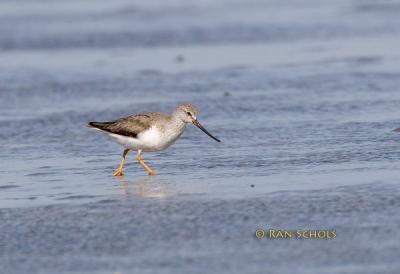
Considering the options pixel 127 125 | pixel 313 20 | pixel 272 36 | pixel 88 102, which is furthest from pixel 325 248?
pixel 313 20

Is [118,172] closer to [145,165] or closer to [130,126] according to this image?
[145,165]

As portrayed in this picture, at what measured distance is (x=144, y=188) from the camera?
10258 millimetres

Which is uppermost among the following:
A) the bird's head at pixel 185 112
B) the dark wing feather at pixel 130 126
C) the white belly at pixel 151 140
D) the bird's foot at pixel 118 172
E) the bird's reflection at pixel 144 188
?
the bird's head at pixel 185 112

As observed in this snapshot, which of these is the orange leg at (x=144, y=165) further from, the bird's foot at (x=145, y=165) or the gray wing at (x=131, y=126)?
the gray wing at (x=131, y=126)

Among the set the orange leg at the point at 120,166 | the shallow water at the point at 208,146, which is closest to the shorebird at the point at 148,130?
the orange leg at the point at 120,166

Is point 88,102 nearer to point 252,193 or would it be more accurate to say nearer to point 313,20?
point 252,193

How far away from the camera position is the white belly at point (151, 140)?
11211mm

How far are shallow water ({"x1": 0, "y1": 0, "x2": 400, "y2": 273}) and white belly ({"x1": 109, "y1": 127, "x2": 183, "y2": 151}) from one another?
0.31m

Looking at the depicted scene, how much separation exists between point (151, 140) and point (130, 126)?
35 centimetres

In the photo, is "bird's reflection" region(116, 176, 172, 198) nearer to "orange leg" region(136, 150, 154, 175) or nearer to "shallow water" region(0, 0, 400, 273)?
"shallow water" region(0, 0, 400, 273)

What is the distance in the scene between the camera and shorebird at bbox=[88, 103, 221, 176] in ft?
36.8

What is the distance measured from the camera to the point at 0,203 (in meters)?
9.69

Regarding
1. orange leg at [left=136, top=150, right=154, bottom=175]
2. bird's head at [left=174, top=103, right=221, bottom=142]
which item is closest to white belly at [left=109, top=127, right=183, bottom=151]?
orange leg at [left=136, top=150, right=154, bottom=175]

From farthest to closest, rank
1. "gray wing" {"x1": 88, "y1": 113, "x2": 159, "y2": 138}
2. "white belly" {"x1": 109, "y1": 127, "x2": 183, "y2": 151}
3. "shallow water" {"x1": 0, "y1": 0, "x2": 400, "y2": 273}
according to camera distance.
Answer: "gray wing" {"x1": 88, "y1": 113, "x2": 159, "y2": 138} < "white belly" {"x1": 109, "y1": 127, "x2": 183, "y2": 151} < "shallow water" {"x1": 0, "y1": 0, "x2": 400, "y2": 273}
